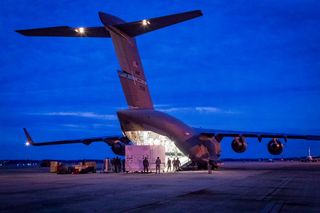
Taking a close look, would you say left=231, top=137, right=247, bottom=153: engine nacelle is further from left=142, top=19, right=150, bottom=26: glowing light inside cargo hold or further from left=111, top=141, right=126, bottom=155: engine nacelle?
left=142, top=19, right=150, bottom=26: glowing light inside cargo hold

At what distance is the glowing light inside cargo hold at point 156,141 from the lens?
96.0ft

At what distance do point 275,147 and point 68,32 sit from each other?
1973 centimetres

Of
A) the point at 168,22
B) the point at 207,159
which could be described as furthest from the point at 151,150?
the point at 168,22

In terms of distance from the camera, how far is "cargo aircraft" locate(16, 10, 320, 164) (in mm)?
22266

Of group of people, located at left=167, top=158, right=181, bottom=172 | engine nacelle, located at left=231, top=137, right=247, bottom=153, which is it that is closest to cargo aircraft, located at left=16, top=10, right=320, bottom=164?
engine nacelle, located at left=231, top=137, right=247, bottom=153

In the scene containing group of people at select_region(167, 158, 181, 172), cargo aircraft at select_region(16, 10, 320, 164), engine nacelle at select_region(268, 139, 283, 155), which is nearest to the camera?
cargo aircraft at select_region(16, 10, 320, 164)

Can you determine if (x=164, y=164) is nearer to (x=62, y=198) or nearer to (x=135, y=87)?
(x=135, y=87)

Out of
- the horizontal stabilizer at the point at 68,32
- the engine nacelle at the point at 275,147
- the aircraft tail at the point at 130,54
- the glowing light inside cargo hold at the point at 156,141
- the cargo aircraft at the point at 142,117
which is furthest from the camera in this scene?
the engine nacelle at the point at 275,147

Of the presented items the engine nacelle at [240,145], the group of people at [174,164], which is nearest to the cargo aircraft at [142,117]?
the engine nacelle at [240,145]

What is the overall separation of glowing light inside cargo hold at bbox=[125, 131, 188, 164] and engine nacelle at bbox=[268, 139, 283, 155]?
7.09 m

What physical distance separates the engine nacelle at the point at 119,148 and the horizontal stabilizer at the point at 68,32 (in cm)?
1205

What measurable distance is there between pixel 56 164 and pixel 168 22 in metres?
18.2

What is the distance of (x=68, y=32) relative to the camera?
21984 millimetres

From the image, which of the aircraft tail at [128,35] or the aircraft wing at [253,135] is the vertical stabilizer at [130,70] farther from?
the aircraft wing at [253,135]
